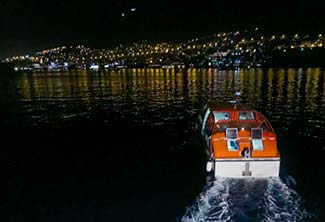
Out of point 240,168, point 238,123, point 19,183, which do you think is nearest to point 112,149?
point 19,183

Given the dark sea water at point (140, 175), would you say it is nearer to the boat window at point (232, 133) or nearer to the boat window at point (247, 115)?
the boat window at point (232, 133)

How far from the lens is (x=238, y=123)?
85.9 feet

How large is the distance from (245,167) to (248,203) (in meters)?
2.81

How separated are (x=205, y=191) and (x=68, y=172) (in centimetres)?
1174

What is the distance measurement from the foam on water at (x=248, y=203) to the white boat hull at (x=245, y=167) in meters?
0.48

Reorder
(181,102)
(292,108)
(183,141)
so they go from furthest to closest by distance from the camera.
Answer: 1. (181,102)
2. (292,108)
3. (183,141)

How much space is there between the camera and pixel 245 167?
20266mm

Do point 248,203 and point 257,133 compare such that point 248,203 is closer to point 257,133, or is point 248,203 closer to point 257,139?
point 257,139

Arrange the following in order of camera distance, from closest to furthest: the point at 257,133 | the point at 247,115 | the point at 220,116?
the point at 257,133
the point at 220,116
the point at 247,115

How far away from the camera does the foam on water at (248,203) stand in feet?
55.1

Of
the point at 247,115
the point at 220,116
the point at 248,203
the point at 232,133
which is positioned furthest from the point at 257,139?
the point at 247,115

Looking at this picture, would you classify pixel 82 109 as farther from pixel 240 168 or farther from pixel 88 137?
pixel 240 168

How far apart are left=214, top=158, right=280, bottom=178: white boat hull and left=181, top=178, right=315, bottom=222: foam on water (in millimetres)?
476

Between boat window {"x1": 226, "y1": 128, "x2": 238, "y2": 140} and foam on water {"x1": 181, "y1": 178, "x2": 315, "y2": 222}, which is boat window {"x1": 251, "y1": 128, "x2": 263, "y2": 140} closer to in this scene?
boat window {"x1": 226, "y1": 128, "x2": 238, "y2": 140}
